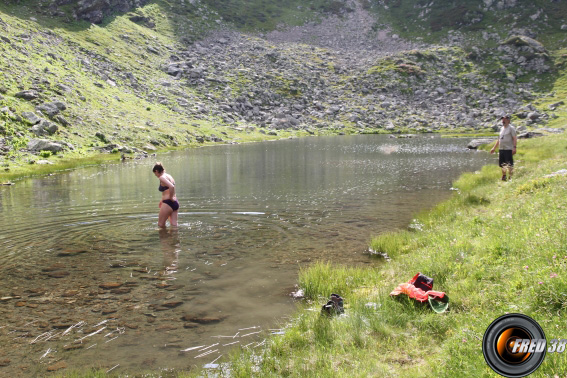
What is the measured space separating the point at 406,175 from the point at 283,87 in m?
87.2

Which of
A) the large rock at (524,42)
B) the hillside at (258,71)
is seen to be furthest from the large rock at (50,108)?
the large rock at (524,42)

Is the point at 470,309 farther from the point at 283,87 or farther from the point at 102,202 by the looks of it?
the point at 283,87

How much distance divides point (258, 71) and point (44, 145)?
3290 inches

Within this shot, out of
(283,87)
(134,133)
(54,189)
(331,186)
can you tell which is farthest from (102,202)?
(283,87)

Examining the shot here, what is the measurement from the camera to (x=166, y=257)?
14352 millimetres

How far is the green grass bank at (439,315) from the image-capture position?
20.1 ft

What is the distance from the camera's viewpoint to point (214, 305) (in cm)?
1034

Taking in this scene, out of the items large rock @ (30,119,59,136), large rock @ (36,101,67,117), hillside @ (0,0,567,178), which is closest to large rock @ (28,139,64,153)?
hillside @ (0,0,567,178)

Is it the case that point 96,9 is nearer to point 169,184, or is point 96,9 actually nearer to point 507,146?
point 169,184

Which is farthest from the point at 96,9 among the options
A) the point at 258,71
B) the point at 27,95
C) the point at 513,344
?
the point at 513,344

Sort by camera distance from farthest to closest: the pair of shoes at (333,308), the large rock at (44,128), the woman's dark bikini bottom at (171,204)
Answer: the large rock at (44,128) < the woman's dark bikini bottom at (171,204) < the pair of shoes at (333,308)

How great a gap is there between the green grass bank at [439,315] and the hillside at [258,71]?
38.8 m

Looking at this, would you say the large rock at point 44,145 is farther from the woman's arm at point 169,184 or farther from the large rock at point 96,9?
the large rock at point 96,9

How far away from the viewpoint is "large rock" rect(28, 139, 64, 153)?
149ft
